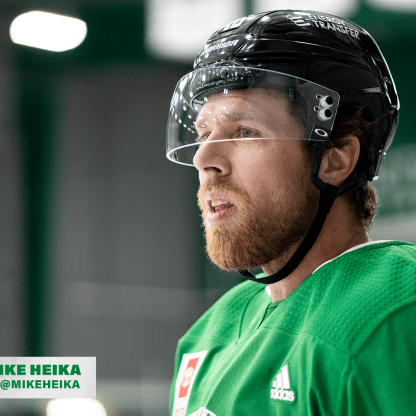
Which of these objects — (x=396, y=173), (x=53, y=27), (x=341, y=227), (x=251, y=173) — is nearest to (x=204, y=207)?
(x=251, y=173)

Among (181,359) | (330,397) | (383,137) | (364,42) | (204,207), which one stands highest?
(364,42)

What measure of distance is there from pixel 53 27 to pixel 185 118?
6.35 feet

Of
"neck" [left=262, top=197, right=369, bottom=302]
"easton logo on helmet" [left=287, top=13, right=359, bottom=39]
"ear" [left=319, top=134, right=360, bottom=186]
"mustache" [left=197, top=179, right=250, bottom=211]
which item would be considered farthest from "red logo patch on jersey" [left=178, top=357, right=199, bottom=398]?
"easton logo on helmet" [left=287, top=13, right=359, bottom=39]

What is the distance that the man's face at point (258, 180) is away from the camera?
3.23 ft

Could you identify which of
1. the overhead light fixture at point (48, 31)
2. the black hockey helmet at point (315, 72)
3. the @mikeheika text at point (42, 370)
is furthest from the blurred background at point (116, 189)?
the black hockey helmet at point (315, 72)

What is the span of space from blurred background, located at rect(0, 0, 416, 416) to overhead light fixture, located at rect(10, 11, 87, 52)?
4 cm

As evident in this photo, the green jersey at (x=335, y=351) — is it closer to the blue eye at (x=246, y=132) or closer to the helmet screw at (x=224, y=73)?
the blue eye at (x=246, y=132)

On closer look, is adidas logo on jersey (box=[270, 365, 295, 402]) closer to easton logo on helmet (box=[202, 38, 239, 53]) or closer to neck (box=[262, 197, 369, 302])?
neck (box=[262, 197, 369, 302])

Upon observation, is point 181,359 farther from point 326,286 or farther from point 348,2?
point 348,2

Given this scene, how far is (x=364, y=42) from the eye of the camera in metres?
1.03

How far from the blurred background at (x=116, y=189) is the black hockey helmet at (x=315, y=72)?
5.60ft

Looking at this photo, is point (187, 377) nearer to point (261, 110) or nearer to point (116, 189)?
point (261, 110)

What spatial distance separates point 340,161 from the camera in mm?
1020

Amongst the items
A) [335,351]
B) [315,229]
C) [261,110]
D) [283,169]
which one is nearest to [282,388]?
[335,351]
